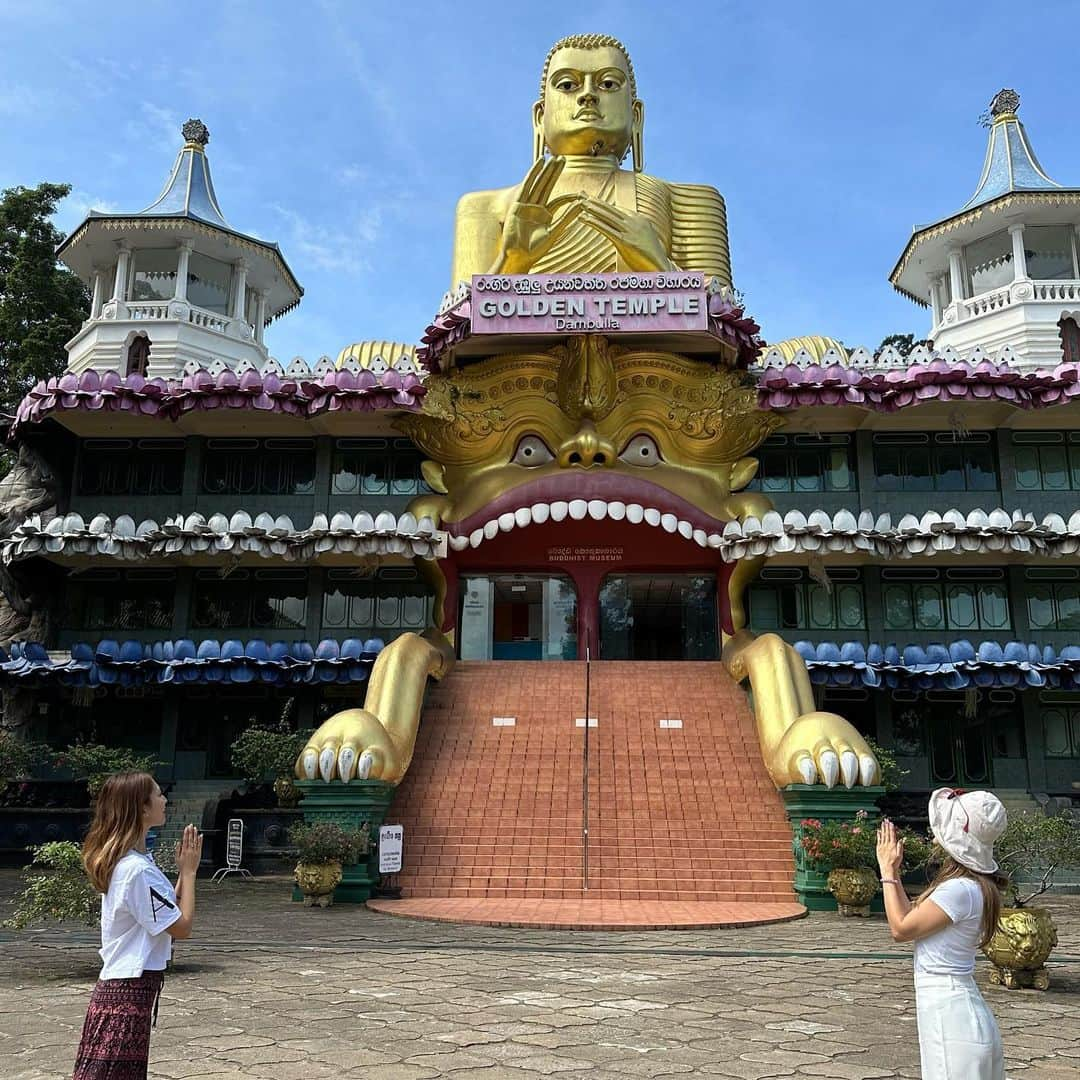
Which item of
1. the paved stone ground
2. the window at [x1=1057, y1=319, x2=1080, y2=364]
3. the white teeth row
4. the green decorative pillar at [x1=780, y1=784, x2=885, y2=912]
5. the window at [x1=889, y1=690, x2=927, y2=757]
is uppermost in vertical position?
the window at [x1=1057, y1=319, x2=1080, y2=364]

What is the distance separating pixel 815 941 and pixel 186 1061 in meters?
6.36

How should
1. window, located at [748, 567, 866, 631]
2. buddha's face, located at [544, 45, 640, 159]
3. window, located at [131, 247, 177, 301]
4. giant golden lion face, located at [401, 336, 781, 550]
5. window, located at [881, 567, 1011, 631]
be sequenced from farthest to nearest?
window, located at [131, 247, 177, 301] < buddha's face, located at [544, 45, 640, 159] < window, located at [748, 567, 866, 631] < window, located at [881, 567, 1011, 631] < giant golden lion face, located at [401, 336, 781, 550]

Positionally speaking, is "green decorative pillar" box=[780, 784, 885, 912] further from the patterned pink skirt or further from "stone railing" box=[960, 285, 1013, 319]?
"stone railing" box=[960, 285, 1013, 319]

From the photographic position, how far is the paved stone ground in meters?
5.56

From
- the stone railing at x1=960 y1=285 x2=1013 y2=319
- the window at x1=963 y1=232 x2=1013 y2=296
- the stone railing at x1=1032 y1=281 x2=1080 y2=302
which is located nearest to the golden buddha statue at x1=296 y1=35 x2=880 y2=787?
the stone railing at x1=960 y1=285 x2=1013 y2=319

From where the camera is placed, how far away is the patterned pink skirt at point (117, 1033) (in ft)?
11.8

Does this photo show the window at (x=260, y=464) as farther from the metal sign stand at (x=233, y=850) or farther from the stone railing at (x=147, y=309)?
the stone railing at (x=147, y=309)

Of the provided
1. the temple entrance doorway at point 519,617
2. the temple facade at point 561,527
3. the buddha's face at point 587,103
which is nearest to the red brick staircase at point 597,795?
the temple entrance doorway at point 519,617

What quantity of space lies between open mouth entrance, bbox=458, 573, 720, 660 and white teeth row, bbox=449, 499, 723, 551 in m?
1.76

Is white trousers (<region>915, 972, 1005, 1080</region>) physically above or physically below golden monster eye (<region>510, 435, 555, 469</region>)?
below

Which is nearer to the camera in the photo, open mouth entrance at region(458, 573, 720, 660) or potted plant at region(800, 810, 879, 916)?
potted plant at region(800, 810, 879, 916)

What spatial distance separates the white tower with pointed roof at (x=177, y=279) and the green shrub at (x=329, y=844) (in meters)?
15.7

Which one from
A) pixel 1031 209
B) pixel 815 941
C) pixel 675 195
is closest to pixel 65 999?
pixel 815 941

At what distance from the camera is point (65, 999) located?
7.07m
